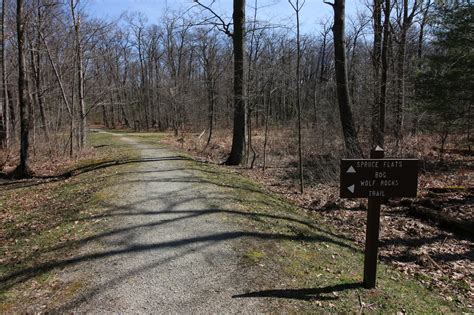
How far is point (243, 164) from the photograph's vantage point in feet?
49.8

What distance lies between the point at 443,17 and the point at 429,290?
35.6ft

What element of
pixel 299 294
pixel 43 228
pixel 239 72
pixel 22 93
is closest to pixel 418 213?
pixel 299 294

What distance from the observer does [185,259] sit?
211 inches

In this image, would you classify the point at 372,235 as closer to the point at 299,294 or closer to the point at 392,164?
the point at 392,164

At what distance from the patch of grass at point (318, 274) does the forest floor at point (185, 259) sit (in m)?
0.02

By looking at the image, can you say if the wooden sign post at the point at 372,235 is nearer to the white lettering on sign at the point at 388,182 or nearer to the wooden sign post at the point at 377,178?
the wooden sign post at the point at 377,178

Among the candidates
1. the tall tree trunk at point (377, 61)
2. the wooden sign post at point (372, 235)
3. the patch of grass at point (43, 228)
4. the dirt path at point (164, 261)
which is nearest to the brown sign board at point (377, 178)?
the wooden sign post at point (372, 235)

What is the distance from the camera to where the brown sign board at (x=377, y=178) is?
4.34 metres

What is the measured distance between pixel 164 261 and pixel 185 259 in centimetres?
30

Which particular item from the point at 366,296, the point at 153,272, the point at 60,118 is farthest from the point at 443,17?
the point at 60,118

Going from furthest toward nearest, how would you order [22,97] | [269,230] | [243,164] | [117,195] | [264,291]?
[243,164], [22,97], [117,195], [269,230], [264,291]

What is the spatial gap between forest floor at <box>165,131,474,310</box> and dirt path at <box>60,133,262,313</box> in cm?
271

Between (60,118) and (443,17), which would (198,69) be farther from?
(443,17)

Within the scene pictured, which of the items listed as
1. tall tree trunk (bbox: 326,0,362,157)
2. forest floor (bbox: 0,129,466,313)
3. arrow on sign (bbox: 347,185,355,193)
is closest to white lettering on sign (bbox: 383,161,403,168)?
arrow on sign (bbox: 347,185,355,193)
